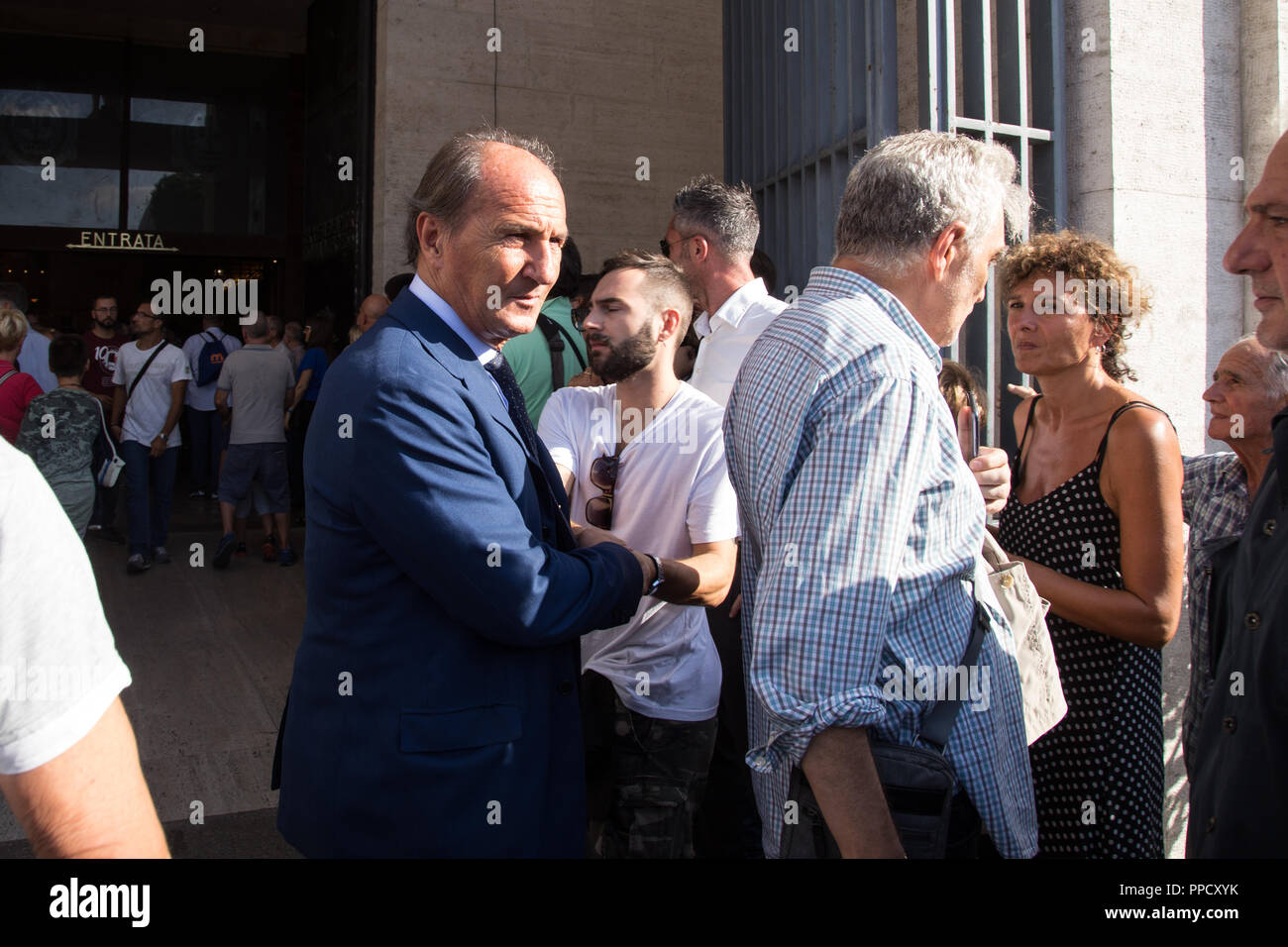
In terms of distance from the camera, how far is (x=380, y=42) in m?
7.64

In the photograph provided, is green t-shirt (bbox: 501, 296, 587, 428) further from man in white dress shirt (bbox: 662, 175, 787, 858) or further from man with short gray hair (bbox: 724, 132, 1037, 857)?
man with short gray hair (bbox: 724, 132, 1037, 857)

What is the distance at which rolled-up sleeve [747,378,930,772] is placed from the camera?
61.2 inches

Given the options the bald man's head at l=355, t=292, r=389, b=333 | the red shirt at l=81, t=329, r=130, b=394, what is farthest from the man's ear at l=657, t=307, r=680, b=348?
the red shirt at l=81, t=329, r=130, b=394

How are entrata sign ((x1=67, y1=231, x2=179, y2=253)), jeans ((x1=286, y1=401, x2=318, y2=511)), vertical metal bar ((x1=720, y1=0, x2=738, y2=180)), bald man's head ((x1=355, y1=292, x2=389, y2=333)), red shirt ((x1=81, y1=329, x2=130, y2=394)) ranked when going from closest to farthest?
vertical metal bar ((x1=720, y1=0, x2=738, y2=180)) < bald man's head ((x1=355, y1=292, x2=389, y2=333)) < jeans ((x1=286, y1=401, x2=318, y2=511)) < red shirt ((x1=81, y1=329, x2=130, y2=394)) < entrata sign ((x1=67, y1=231, x2=179, y2=253))

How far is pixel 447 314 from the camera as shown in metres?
1.96

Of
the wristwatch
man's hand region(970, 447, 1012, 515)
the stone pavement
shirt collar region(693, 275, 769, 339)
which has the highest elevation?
shirt collar region(693, 275, 769, 339)

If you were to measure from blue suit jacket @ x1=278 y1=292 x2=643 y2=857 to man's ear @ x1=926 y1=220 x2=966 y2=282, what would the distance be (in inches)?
33.1

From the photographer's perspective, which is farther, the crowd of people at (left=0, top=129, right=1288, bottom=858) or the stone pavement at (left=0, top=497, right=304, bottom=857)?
the stone pavement at (left=0, top=497, right=304, bottom=857)

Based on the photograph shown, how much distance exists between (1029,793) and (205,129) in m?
15.0

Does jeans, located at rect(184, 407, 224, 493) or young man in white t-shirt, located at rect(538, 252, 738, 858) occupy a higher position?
jeans, located at rect(184, 407, 224, 493)

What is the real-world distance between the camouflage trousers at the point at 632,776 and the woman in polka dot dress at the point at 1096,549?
949 millimetres

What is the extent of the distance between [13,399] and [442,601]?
5.32 metres

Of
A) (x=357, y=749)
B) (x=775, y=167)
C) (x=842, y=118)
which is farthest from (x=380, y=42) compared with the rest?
(x=357, y=749)
